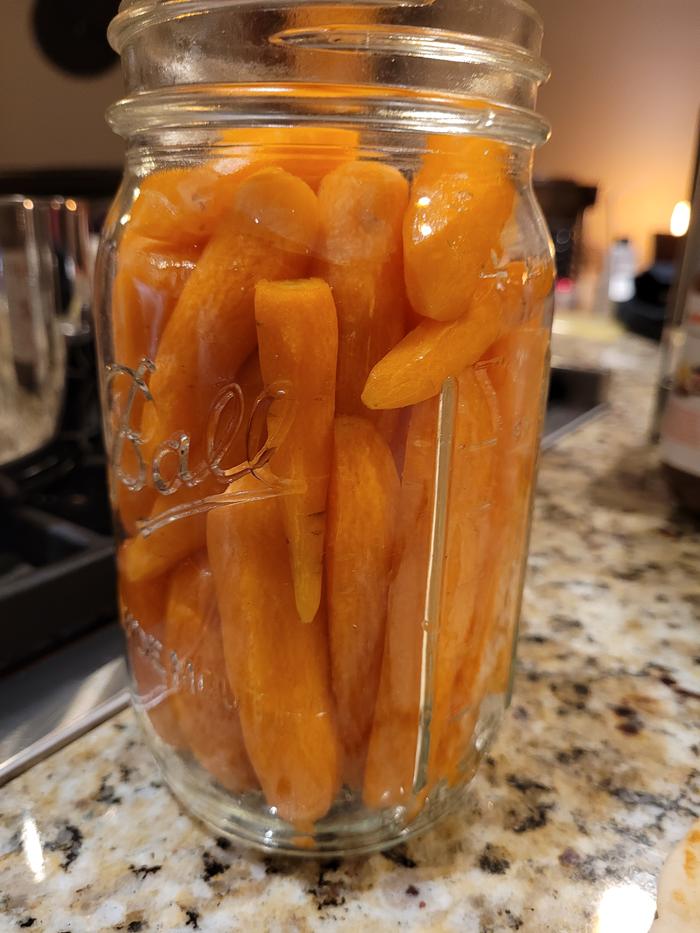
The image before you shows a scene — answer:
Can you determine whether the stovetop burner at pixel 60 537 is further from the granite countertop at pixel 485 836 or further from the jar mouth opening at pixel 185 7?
the jar mouth opening at pixel 185 7

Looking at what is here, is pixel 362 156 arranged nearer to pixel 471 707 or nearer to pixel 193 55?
pixel 193 55

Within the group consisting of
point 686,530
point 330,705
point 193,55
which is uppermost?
point 193,55

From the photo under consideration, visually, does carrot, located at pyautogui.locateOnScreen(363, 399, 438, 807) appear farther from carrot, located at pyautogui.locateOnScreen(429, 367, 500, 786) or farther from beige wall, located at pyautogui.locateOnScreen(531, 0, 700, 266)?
beige wall, located at pyautogui.locateOnScreen(531, 0, 700, 266)

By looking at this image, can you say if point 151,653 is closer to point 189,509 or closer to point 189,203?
point 189,509

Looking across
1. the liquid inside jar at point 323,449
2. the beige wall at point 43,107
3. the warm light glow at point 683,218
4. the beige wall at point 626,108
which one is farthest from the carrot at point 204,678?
the beige wall at point 626,108

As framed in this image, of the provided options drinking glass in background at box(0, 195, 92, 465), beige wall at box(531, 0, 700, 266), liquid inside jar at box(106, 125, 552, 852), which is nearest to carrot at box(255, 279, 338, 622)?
liquid inside jar at box(106, 125, 552, 852)

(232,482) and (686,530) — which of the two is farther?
(686,530)

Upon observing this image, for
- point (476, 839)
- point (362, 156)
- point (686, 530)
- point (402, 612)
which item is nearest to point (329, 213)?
point (362, 156)

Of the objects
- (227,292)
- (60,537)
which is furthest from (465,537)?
(60,537)
